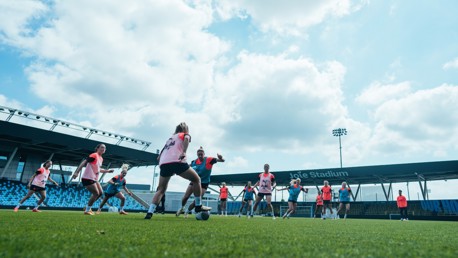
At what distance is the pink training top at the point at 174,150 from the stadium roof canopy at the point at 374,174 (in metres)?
28.5

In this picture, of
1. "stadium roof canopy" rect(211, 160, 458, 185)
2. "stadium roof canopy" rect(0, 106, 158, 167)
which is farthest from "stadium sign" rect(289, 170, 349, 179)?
"stadium roof canopy" rect(0, 106, 158, 167)

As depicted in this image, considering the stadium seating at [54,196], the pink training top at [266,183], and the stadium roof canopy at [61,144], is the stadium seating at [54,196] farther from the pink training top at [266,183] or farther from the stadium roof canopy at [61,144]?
the pink training top at [266,183]

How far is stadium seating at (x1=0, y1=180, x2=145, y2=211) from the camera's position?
27.8 metres

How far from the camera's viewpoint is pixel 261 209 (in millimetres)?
37125

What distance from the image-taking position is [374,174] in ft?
99.9

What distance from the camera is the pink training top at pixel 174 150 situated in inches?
221

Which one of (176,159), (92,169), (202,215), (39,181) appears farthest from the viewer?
(39,181)

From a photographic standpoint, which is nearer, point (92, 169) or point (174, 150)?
point (174, 150)

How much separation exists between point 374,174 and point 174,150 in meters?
29.9

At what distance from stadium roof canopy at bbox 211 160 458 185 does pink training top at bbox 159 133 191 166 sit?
28.5 metres

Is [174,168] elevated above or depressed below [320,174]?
below

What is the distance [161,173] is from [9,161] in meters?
33.0

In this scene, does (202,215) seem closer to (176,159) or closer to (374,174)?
(176,159)

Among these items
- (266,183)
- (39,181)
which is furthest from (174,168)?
(39,181)
